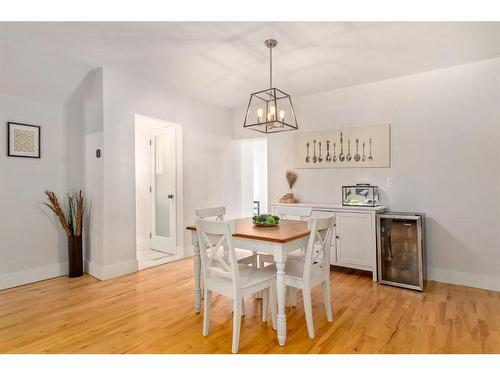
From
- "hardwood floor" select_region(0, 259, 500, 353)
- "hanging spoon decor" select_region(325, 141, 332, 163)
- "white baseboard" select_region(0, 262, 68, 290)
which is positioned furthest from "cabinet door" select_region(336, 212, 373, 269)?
Result: "white baseboard" select_region(0, 262, 68, 290)

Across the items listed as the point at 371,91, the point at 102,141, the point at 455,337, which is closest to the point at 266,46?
the point at 371,91

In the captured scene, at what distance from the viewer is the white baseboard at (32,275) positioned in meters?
3.24

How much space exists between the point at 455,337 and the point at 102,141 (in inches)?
154

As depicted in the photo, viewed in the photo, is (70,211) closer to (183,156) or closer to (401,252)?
(183,156)

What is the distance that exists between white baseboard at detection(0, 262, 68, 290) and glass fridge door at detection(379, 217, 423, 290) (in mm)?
3911

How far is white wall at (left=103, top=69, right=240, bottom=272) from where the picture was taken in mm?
3562

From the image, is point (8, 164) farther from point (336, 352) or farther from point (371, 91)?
point (371, 91)

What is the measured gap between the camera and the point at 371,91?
12.8 ft

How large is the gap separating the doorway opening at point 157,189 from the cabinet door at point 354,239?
242 cm

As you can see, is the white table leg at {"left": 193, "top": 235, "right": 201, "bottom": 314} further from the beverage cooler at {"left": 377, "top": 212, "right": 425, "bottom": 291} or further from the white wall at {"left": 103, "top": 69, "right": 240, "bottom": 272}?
the beverage cooler at {"left": 377, "top": 212, "right": 425, "bottom": 291}

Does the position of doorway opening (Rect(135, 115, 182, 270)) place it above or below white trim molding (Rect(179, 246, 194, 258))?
above

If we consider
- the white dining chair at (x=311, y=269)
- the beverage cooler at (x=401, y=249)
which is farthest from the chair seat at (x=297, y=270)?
the beverage cooler at (x=401, y=249)

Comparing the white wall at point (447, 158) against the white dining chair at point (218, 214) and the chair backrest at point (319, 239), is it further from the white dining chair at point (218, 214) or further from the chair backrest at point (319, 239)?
the white dining chair at point (218, 214)
